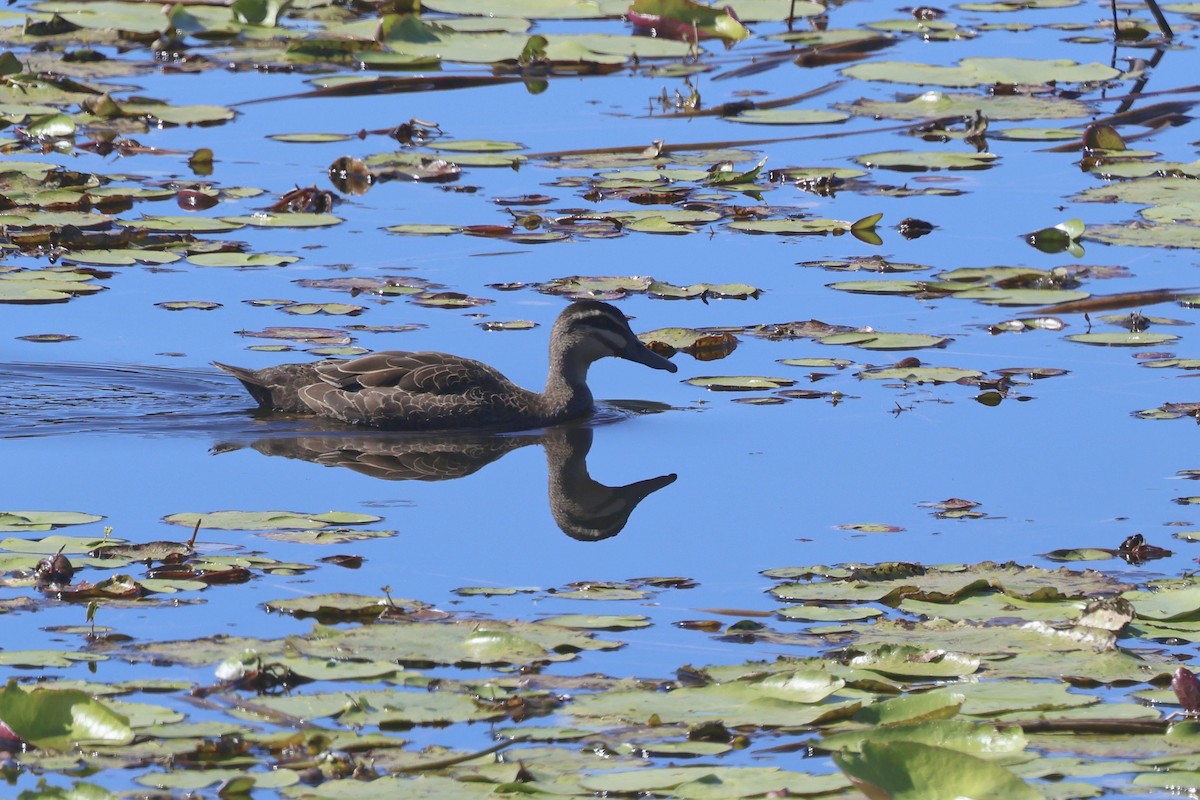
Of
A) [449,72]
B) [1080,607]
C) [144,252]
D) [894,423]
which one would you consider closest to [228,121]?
[449,72]

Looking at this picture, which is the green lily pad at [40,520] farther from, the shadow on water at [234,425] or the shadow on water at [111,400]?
the shadow on water at [111,400]

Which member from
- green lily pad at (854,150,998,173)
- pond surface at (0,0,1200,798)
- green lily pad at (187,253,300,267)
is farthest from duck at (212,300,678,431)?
green lily pad at (854,150,998,173)

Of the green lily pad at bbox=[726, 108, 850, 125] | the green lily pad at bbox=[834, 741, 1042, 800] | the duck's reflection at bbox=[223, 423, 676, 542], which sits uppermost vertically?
the green lily pad at bbox=[726, 108, 850, 125]

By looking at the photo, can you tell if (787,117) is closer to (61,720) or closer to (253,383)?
(253,383)

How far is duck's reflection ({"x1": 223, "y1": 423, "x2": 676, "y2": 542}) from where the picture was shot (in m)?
9.83

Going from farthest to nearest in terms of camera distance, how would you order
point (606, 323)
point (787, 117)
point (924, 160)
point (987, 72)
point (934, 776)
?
point (987, 72), point (787, 117), point (924, 160), point (606, 323), point (934, 776)

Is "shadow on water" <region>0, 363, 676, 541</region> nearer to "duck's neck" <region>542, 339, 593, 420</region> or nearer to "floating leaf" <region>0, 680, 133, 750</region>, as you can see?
"duck's neck" <region>542, 339, 593, 420</region>

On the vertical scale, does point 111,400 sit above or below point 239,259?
below

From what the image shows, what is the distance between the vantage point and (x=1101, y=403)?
1112 centimetres

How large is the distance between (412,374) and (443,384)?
0.17m

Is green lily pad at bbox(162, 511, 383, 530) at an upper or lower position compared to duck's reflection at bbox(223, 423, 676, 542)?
upper

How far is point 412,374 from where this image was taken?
11203 millimetres

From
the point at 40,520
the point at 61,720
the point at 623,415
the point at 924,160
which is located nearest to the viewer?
the point at 61,720

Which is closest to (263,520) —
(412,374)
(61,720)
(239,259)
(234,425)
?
(412,374)
